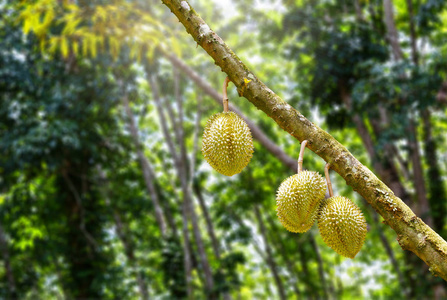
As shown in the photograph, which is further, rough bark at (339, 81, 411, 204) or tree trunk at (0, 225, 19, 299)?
tree trunk at (0, 225, 19, 299)

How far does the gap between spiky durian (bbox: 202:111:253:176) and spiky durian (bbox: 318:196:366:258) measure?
357mm

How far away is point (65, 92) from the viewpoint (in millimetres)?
8578

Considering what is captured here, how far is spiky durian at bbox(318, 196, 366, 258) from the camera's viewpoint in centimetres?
145

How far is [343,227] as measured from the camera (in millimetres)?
1446

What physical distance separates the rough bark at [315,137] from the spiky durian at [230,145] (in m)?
0.35

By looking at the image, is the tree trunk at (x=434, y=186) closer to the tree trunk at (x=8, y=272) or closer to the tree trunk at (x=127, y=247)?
the tree trunk at (x=127, y=247)

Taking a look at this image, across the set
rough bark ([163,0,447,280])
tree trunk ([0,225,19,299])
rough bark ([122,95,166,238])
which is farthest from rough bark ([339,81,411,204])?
tree trunk ([0,225,19,299])

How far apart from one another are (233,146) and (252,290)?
71.2 ft

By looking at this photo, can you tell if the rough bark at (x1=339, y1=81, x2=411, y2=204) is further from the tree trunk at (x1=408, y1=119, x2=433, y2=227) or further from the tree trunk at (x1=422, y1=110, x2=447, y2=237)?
the tree trunk at (x1=422, y1=110, x2=447, y2=237)

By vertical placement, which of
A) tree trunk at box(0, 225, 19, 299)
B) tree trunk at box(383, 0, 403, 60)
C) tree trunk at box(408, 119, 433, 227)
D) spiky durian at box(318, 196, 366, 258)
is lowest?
spiky durian at box(318, 196, 366, 258)

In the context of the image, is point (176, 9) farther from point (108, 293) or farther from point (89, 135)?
point (108, 293)

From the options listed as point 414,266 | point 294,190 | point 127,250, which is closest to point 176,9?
point 294,190

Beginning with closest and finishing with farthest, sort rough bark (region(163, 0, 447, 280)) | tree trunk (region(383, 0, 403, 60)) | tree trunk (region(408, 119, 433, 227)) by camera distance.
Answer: rough bark (region(163, 0, 447, 280)), tree trunk (region(408, 119, 433, 227)), tree trunk (region(383, 0, 403, 60))

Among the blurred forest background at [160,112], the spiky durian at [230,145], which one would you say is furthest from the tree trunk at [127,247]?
the spiky durian at [230,145]
